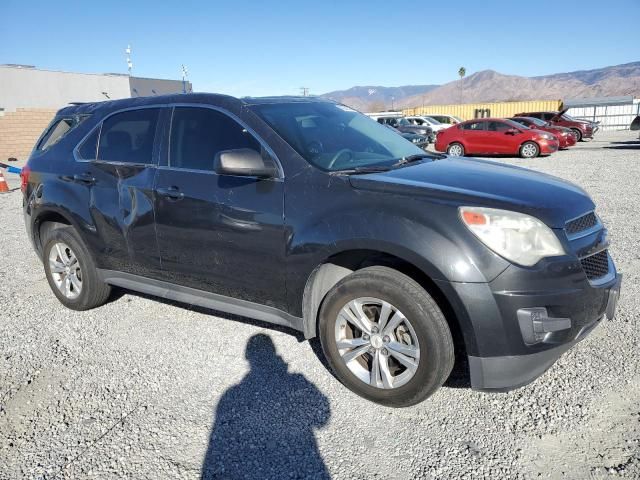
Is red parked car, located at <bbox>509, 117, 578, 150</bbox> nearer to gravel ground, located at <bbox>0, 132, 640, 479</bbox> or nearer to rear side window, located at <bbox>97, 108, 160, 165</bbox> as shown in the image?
gravel ground, located at <bbox>0, 132, 640, 479</bbox>

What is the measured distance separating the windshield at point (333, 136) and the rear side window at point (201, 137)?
8.8 inches

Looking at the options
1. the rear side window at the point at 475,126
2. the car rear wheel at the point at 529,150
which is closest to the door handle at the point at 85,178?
the car rear wheel at the point at 529,150

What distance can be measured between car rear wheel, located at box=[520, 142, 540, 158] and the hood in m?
15.3

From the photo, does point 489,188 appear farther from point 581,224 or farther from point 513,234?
point 581,224

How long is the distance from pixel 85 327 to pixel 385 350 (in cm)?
275

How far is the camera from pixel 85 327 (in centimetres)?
411

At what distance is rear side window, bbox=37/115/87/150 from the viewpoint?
437 cm

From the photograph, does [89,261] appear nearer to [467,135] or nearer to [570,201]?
[570,201]

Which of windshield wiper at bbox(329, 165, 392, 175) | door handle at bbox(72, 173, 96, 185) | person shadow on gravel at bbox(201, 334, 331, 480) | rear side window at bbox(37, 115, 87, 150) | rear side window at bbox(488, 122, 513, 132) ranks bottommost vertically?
person shadow on gravel at bbox(201, 334, 331, 480)

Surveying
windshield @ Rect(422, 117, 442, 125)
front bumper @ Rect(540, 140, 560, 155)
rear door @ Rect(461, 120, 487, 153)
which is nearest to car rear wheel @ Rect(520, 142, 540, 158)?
front bumper @ Rect(540, 140, 560, 155)

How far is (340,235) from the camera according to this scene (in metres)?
2.78

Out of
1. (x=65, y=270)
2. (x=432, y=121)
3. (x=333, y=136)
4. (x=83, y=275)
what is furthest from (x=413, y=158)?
(x=432, y=121)

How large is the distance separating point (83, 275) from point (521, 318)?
3595 millimetres

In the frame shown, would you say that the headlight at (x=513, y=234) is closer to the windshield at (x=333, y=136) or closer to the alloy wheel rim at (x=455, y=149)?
the windshield at (x=333, y=136)
